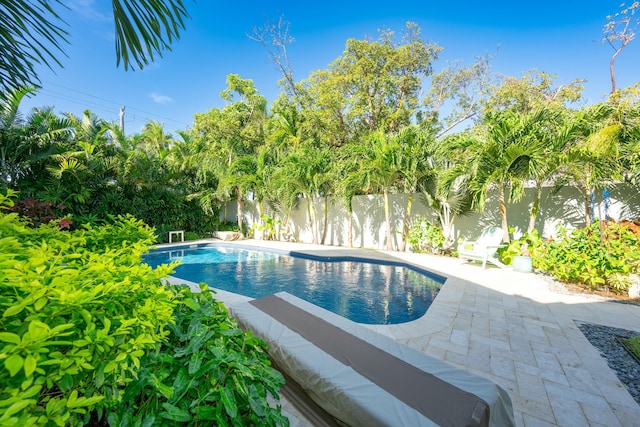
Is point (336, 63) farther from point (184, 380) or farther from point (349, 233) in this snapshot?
point (184, 380)

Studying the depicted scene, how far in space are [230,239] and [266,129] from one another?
6.69 m

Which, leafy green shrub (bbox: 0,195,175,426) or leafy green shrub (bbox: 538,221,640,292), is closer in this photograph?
leafy green shrub (bbox: 0,195,175,426)

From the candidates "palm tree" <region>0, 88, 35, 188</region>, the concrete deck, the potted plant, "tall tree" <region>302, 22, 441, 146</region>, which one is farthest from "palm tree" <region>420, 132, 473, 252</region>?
"palm tree" <region>0, 88, 35, 188</region>

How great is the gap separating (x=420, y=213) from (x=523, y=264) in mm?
3845

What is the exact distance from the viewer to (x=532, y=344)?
311 cm

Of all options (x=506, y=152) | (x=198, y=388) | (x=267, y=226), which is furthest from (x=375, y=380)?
(x=267, y=226)

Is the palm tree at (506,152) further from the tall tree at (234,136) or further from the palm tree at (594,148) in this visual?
the tall tree at (234,136)

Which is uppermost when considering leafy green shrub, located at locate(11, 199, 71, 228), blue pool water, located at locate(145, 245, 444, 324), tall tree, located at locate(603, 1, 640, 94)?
tall tree, located at locate(603, 1, 640, 94)

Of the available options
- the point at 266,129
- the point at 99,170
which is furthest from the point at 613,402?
the point at 266,129

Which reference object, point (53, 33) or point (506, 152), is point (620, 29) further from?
point (53, 33)

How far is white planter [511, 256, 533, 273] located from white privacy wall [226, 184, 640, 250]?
1.12 m

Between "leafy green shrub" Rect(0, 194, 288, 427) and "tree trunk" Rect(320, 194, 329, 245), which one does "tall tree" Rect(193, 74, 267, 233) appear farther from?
"leafy green shrub" Rect(0, 194, 288, 427)

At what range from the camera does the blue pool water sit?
504 centimetres

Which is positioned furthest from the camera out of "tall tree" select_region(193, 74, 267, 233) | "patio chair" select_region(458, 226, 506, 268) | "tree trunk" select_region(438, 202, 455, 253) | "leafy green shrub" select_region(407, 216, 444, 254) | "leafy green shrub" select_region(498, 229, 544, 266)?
"tall tree" select_region(193, 74, 267, 233)
